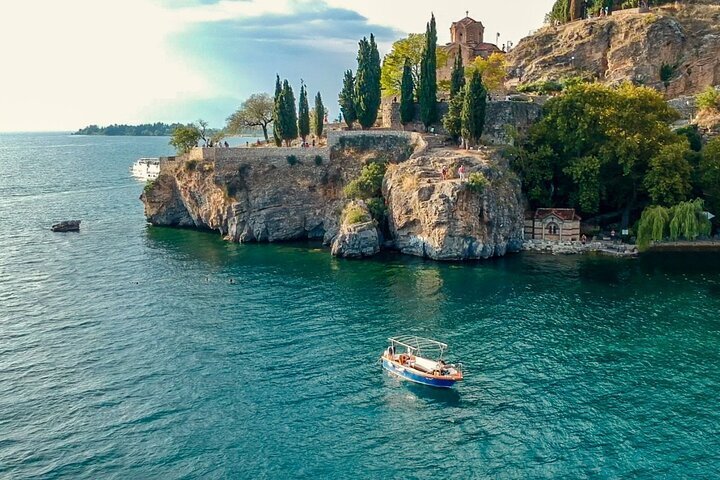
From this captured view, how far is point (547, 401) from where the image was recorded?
38375 millimetres

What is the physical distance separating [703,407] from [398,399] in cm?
1983

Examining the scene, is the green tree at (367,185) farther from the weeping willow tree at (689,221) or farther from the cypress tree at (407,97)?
the weeping willow tree at (689,221)

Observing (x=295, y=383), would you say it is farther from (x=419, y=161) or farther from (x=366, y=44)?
(x=366, y=44)

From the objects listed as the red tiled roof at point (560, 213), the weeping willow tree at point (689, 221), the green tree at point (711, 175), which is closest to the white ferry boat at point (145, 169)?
the red tiled roof at point (560, 213)

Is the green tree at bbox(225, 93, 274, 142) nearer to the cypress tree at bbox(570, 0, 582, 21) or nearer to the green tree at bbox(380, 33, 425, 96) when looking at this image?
the green tree at bbox(380, 33, 425, 96)

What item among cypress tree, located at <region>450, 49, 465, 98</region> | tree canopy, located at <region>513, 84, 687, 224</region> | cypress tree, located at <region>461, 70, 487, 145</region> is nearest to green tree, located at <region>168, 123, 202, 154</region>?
cypress tree, located at <region>450, 49, 465, 98</region>

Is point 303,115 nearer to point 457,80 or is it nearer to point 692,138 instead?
point 457,80

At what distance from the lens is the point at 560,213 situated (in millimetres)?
79562

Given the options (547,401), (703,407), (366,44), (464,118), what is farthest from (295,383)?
(366,44)

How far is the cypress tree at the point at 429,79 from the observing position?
289 feet

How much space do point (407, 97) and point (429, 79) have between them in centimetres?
462

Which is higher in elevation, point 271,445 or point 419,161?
point 419,161

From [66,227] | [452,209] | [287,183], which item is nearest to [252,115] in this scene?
[287,183]

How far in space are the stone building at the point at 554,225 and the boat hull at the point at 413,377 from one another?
4394 centimetres
